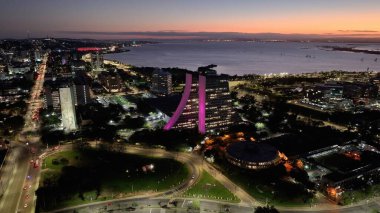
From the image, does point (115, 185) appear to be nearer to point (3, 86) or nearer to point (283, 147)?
point (283, 147)

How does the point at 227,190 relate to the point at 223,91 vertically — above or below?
below

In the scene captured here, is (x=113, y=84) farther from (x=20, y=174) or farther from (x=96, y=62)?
(x=20, y=174)

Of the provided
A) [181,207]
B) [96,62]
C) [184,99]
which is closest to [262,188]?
[181,207]

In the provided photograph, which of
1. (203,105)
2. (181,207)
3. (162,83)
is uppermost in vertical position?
(203,105)

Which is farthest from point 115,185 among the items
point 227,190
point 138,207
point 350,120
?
point 350,120

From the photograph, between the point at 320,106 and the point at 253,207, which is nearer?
the point at 253,207

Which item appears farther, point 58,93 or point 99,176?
point 58,93

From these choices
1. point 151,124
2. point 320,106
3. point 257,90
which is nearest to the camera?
point 151,124

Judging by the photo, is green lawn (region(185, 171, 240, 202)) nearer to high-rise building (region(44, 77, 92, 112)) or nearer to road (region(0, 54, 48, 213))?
road (region(0, 54, 48, 213))
